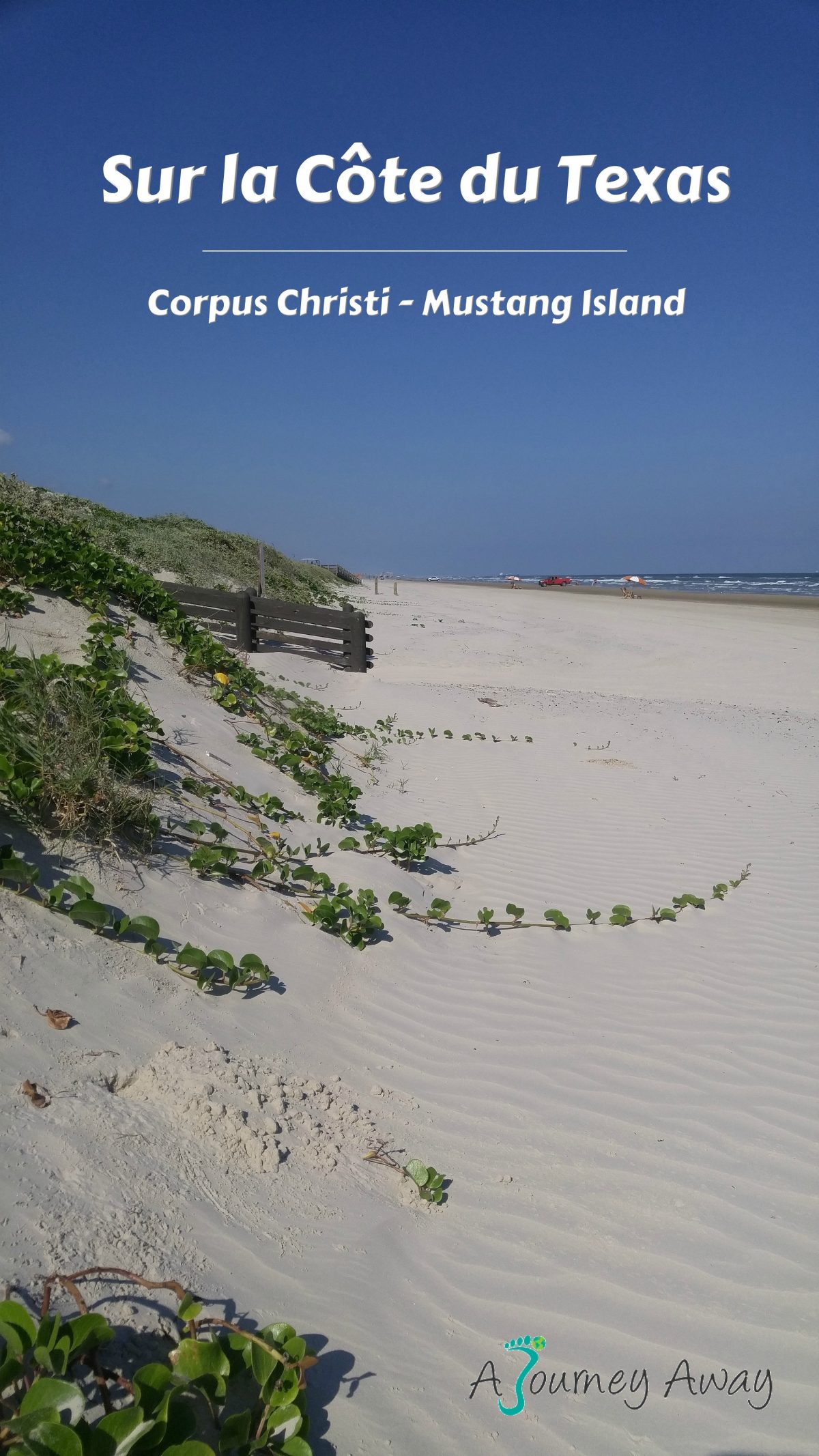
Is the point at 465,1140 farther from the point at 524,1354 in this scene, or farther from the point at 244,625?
the point at 244,625

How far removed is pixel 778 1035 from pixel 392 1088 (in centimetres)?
189

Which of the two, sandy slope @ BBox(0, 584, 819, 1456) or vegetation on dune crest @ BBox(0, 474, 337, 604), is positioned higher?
vegetation on dune crest @ BBox(0, 474, 337, 604)

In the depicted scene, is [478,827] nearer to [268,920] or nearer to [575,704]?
[268,920]

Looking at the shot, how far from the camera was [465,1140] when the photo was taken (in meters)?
2.71

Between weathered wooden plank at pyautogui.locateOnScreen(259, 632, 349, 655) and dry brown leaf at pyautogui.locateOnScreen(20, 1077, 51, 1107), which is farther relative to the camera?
weathered wooden plank at pyautogui.locateOnScreen(259, 632, 349, 655)

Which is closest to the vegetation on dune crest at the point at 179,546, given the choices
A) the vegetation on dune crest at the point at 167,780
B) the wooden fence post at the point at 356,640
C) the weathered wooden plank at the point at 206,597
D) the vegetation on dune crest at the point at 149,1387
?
the weathered wooden plank at the point at 206,597

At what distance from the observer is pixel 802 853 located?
20.3 feet

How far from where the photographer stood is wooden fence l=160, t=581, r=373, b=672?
37.1ft

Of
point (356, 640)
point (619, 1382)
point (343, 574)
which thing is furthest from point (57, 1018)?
point (343, 574)

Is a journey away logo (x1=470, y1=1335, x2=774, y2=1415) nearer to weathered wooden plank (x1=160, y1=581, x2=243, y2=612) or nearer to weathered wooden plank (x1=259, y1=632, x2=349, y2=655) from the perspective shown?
weathered wooden plank (x1=259, y1=632, x2=349, y2=655)

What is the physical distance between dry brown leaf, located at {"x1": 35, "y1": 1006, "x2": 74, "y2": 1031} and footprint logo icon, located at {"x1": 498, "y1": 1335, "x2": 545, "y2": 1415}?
152 cm

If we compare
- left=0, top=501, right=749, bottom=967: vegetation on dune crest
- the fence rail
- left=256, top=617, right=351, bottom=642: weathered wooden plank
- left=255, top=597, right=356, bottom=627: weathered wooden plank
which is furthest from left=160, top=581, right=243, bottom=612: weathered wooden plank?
the fence rail

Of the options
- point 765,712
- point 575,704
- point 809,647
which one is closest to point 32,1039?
point 575,704

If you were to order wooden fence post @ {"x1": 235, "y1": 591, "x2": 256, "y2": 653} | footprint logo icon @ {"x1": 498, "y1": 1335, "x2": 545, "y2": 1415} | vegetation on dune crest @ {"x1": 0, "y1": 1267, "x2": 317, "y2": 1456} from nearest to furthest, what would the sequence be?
vegetation on dune crest @ {"x1": 0, "y1": 1267, "x2": 317, "y2": 1456} < footprint logo icon @ {"x1": 498, "y1": 1335, "x2": 545, "y2": 1415} < wooden fence post @ {"x1": 235, "y1": 591, "x2": 256, "y2": 653}
